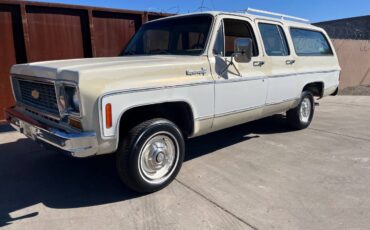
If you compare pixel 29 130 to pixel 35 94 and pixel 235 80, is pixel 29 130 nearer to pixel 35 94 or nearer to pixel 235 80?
pixel 35 94

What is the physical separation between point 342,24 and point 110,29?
1797cm

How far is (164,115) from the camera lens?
4.05m

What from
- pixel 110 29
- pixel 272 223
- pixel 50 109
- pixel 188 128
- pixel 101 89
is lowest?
pixel 272 223

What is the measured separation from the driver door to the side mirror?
0.13m

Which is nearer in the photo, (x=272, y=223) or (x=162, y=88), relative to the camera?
(x=272, y=223)

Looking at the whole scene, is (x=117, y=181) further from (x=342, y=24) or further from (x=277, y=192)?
(x=342, y=24)

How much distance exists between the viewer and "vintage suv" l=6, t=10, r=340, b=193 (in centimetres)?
320

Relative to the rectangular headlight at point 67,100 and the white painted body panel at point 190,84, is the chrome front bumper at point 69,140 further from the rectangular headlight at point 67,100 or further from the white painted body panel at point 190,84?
the rectangular headlight at point 67,100

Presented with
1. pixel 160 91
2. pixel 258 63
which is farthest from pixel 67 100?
pixel 258 63

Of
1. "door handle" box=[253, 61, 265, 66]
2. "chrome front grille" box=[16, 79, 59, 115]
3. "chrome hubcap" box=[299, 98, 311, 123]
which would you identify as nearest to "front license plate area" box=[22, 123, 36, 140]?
"chrome front grille" box=[16, 79, 59, 115]

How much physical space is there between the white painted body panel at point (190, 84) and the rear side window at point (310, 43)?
0.15m

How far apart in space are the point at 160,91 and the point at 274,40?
2718mm

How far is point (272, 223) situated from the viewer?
3.14 m

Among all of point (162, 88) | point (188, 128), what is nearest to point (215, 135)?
point (188, 128)
